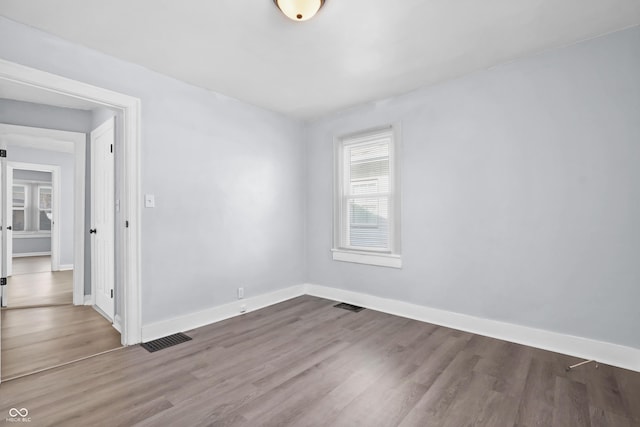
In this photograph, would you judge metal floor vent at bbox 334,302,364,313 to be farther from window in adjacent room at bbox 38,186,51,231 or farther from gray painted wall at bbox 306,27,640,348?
window in adjacent room at bbox 38,186,51,231

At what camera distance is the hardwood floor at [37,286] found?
4.20 m

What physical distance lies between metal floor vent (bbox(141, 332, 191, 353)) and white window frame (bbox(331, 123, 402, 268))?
2.10 m

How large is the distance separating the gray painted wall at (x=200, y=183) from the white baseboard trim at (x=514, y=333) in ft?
4.55

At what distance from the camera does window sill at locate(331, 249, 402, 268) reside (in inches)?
142

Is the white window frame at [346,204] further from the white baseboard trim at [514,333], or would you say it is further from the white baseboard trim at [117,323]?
the white baseboard trim at [117,323]

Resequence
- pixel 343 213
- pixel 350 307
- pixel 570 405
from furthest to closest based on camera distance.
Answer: pixel 343 213 < pixel 350 307 < pixel 570 405

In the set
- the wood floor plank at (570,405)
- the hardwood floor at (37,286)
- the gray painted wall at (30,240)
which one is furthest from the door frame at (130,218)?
the gray painted wall at (30,240)

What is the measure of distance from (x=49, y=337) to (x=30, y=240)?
7.66 m

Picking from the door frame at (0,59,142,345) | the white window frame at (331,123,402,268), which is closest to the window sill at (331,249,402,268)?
the white window frame at (331,123,402,268)

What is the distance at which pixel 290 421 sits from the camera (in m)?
1.73

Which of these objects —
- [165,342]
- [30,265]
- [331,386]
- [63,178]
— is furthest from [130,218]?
[30,265]

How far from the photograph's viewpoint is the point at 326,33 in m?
2.33

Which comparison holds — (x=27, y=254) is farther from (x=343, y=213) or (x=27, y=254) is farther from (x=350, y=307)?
(x=350, y=307)

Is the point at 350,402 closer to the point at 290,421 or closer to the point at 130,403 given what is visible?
the point at 290,421
